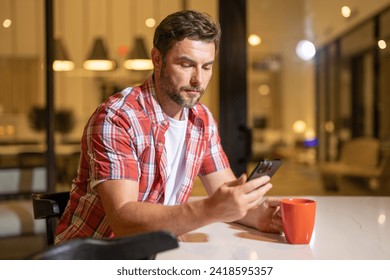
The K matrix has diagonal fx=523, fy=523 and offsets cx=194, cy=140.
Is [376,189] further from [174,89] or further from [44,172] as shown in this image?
[174,89]

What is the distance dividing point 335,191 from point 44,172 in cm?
263

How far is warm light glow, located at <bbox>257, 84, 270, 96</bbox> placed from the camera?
11.4 ft

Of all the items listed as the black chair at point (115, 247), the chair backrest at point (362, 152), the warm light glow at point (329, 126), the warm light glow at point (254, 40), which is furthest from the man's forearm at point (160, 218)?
the warm light glow at point (329, 126)

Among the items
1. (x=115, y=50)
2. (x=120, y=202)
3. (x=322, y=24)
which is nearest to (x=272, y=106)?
(x=322, y=24)

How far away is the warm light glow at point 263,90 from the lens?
11.4ft

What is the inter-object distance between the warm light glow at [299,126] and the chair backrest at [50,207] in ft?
11.1

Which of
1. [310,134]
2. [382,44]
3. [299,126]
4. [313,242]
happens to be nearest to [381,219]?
[313,242]

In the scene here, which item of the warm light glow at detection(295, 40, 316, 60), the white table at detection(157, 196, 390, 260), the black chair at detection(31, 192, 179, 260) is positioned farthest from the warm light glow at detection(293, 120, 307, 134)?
the black chair at detection(31, 192, 179, 260)

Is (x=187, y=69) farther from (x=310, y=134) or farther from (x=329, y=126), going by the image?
(x=329, y=126)

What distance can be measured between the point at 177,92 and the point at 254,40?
2.33 meters

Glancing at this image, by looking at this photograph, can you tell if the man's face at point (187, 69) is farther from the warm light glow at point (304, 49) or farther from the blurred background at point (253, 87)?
the warm light glow at point (304, 49)

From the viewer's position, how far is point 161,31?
107cm

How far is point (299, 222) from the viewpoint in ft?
3.16

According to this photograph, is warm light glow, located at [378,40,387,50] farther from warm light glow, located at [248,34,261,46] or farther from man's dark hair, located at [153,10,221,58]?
man's dark hair, located at [153,10,221,58]
